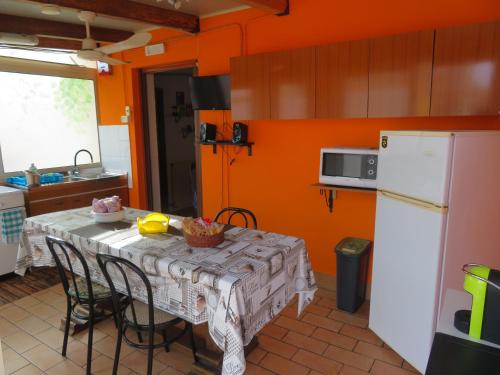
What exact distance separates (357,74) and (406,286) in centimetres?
157

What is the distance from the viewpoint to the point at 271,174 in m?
3.67

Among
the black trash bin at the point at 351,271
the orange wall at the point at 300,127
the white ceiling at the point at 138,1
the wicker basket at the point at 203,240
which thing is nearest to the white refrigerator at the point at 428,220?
the black trash bin at the point at 351,271

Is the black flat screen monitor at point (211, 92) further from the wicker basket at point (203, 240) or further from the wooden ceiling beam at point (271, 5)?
the wicker basket at point (203, 240)

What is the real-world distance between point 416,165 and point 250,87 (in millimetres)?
1708

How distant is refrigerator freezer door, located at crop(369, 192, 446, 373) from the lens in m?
2.17

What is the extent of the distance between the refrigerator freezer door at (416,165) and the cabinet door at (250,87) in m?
1.21

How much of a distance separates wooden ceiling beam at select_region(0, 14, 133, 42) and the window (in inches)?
25.9

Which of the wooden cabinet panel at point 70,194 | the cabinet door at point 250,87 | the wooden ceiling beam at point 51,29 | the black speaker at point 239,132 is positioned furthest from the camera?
the wooden cabinet panel at point 70,194

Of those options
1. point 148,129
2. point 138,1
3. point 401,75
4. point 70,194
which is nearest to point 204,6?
point 138,1

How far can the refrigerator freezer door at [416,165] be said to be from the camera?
6.74ft

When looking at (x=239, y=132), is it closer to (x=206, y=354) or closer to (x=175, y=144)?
(x=206, y=354)

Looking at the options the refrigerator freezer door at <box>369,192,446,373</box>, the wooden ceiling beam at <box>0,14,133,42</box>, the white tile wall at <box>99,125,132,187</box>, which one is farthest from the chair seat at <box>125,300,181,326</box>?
the wooden ceiling beam at <box>0,14,133,42</box>

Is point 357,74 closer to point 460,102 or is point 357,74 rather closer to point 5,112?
point 460,102

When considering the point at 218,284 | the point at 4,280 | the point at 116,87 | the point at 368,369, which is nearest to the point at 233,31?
the point at 116,87
